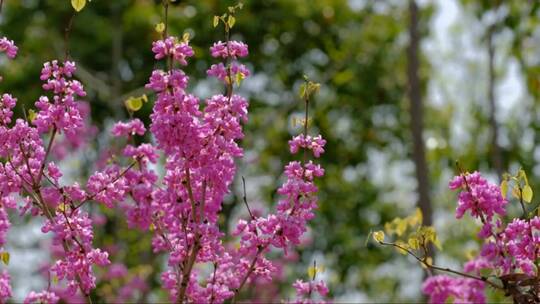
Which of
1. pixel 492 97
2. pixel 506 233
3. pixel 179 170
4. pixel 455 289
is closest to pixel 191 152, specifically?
pixel 179 170

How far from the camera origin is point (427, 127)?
15.7 m

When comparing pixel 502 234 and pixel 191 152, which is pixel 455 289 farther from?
pixel 191 152

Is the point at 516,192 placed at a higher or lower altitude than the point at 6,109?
lower

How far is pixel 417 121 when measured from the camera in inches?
364

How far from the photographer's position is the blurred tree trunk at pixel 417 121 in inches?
339

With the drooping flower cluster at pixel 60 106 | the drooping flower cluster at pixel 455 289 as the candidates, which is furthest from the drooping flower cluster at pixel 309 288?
the drooping flower cluster at pixel 60 106

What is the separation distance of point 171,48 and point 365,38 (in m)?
10.1

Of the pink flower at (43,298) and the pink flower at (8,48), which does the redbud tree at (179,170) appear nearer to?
the pink flower at (8,48)

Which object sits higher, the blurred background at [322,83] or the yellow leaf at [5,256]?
the blurred background at [322,83]

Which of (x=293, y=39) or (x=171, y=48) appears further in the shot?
(x=293, y=39)

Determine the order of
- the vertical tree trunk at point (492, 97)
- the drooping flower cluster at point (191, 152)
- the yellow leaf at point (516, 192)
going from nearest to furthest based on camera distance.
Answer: the drooping flower cluster at point (191, 152) < the yellow leaf at point (516, 192) < the vertical tree trunk at point (492, 97)

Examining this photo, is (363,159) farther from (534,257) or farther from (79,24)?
(534,257)

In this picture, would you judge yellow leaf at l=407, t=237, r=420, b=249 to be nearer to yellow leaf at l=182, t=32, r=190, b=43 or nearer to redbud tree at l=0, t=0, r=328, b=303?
redbud tree at l=0, t=0, r=328, b=303

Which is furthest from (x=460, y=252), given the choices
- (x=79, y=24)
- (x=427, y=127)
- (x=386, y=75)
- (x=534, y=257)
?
(x=534, y=257)
